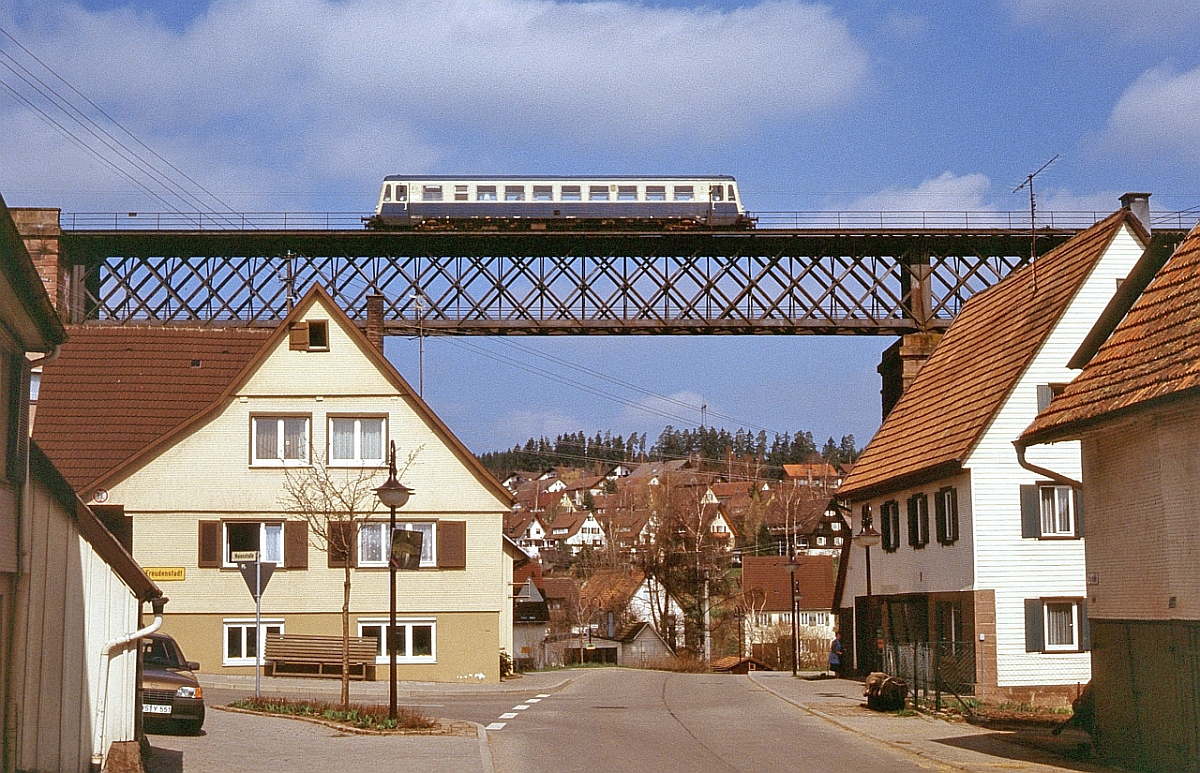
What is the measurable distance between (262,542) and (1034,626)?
1970 centimetres

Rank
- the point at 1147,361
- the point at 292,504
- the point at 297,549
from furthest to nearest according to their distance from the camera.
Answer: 1. the point at 297,549
2. the point at 292,504
3. the point at 1147,361

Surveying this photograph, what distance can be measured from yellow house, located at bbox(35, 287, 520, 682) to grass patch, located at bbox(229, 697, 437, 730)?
12.1 m

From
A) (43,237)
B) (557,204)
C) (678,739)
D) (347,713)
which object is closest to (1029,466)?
(678,739)

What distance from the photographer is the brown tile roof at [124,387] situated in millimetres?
39844

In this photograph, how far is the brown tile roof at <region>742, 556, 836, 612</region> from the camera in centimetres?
9094

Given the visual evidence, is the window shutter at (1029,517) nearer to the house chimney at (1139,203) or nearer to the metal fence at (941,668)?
the metal fence at (941,668)

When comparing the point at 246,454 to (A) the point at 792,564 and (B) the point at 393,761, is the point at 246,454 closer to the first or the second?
(A) the point at 792,564

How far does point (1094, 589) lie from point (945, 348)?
2101 cm

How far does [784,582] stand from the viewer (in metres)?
94.0

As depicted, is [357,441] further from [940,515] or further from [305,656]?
[940,515]

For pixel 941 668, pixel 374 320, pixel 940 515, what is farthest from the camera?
pixel 374 320

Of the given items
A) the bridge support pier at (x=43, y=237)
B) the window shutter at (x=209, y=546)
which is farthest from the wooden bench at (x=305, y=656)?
the bridge support pier at (x=43, y=237)

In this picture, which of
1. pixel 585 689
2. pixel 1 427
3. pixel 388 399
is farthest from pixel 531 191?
pixel 1 427

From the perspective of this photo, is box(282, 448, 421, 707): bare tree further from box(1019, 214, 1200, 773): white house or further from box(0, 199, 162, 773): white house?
box(1019, 214, 1200, 773): white house
